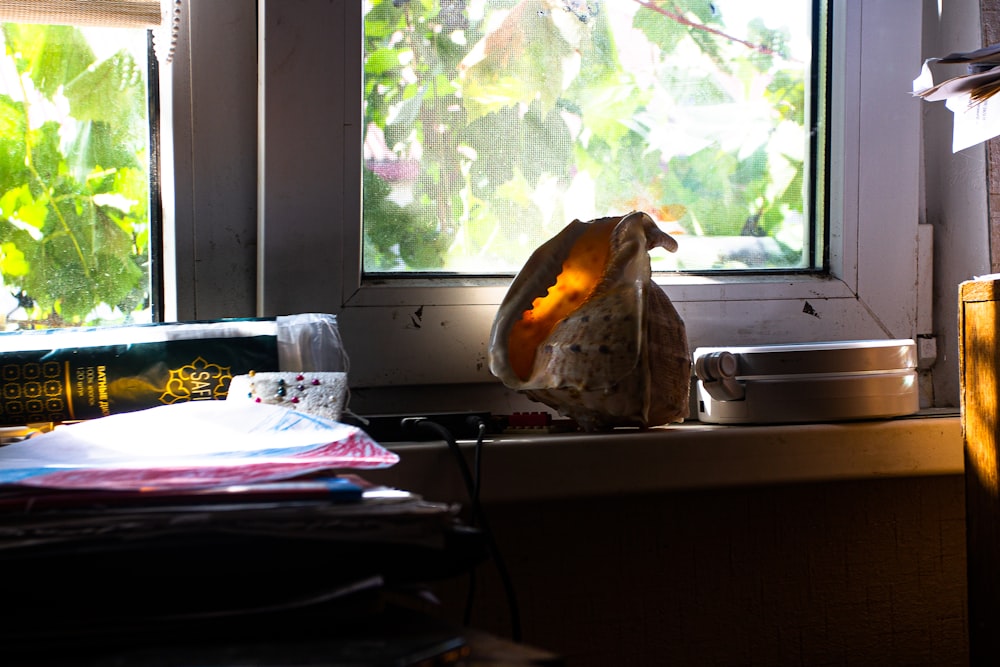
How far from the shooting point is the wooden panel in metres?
0.59

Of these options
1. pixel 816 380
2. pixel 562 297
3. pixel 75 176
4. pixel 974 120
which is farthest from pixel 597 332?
pixel 75 176

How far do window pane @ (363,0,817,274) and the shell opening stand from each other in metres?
0.13

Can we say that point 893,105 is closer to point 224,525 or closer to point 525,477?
point 525,477

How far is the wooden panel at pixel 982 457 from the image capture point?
1.93 feet

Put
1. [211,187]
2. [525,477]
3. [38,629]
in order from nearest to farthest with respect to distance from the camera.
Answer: [38,629] → [525,477] → [211,187]

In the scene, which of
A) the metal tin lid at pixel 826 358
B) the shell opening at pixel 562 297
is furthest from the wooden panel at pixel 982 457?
the shell opening at pixel 562 297

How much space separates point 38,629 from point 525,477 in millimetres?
420

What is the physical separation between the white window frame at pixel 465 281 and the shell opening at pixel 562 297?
3.9 inches

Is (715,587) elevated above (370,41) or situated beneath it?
situated beneath

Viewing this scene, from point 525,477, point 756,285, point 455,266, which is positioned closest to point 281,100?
point 455,266

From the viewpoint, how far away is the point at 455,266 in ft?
2.85

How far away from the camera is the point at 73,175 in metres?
0.77

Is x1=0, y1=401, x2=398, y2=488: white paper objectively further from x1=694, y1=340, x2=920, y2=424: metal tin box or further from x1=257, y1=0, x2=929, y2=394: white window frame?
x1=694, y1=340, x2=920, y2=424: metal tin box

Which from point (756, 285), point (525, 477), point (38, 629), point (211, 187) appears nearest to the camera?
point (38, 629)
